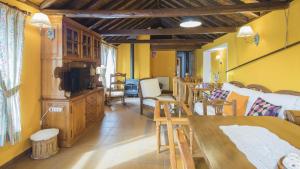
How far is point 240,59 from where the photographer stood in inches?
204

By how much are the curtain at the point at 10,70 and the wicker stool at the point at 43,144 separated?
295 mm

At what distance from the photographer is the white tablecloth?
112 cm

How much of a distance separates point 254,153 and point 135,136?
293 centimetres

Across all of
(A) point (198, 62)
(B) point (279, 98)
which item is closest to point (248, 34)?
(B) point (279, 98)

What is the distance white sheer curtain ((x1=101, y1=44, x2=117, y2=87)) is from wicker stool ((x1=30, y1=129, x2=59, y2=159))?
444 centimetres

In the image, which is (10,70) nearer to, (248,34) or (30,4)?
(30,4)

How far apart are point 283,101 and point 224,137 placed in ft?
5.88

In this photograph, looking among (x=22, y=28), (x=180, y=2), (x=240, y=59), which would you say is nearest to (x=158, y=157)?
(x=22, y=28)

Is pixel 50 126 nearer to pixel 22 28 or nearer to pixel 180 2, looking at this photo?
pixel 22 28

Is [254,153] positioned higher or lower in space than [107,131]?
higher

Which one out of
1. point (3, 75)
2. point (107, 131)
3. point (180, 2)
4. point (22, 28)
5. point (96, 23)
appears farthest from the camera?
point (180, 2)

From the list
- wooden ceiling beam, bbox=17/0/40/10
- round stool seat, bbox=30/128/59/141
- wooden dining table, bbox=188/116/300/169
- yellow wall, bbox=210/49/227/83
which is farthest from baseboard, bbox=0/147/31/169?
yellow wall, bbox=210/49/227/83

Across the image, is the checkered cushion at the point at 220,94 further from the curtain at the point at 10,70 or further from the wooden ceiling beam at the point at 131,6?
the curtain at the point at 10,70

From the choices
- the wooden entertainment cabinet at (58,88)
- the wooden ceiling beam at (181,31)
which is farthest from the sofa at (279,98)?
the wooden entertainment cabinet at (58,88)
